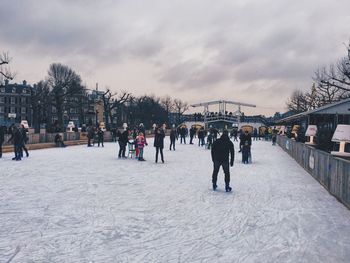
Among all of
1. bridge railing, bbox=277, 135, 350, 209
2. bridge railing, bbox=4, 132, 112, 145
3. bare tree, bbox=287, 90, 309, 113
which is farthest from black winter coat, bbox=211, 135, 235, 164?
bare tree, bbox=287, 90, 309, 113

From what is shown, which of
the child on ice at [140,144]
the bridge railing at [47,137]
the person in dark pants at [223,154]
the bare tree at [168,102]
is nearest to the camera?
the person in dark pants at [223,154]

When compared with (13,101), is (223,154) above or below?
below

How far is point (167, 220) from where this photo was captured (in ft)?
22.1

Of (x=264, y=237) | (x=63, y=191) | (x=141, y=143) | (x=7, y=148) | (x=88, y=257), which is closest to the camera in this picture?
(x=88, y=257)

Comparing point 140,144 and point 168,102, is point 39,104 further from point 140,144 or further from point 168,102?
point 168,102

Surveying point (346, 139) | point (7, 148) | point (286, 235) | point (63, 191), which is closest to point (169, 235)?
point (286, 235)

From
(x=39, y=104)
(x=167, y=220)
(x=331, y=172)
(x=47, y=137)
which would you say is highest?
(x=39, y=104)

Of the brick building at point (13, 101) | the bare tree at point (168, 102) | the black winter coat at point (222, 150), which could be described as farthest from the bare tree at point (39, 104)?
the bare tree at point (168, 102)

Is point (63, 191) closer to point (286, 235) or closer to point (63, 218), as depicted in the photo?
point (63, 218)

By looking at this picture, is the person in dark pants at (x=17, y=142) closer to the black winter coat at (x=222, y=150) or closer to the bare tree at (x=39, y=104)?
the black winter coat at (x=222, y=150)

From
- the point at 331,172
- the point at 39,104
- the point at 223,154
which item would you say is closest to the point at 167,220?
the point at 223,154

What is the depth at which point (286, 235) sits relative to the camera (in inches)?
232

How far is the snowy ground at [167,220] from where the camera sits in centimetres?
497

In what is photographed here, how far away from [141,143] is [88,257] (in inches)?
530
